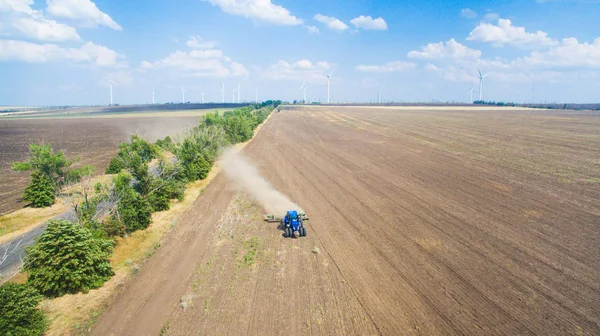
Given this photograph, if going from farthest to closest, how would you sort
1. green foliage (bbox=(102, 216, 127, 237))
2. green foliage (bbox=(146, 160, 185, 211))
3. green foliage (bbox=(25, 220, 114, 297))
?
green foliage (bbox=(146, 160, 185, 211)), green foliage (bbox=(102, 216, 127, 237)), green foliage (bbox=(25, 220, 114, 297))

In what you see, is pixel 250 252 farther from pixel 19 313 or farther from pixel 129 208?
pixel 19 313

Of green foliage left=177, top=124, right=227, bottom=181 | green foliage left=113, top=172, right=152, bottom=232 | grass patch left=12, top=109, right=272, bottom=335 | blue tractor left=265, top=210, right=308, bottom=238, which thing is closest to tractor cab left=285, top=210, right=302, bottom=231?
blue tractor left=265, top=210, right=308, bottom=238

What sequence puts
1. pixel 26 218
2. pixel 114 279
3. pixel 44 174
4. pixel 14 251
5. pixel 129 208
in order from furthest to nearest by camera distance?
pixel 44 174 < pixel 26 218 < pixel 129 208 < pixel 14 251 < pixel 114 279

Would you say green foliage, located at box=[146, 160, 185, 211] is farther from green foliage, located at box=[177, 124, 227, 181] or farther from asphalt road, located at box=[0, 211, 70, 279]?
asphalt road, located at box=[0, 211, 70, 279]

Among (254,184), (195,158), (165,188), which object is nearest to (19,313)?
(165,188)

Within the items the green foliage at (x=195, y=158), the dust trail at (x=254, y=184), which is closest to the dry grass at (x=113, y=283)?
the dust trail at (x=254, y=184)

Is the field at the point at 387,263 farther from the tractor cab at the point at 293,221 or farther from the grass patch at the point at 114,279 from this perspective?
the tractor cab at the point at 293,221
